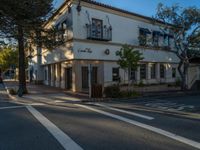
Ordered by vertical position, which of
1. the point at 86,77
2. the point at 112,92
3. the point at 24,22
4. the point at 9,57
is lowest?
the point at 112,92

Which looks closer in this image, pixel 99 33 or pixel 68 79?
pixel 99 33

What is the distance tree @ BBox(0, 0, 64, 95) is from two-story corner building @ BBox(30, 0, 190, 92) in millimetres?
2268

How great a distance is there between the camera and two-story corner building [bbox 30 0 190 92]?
75.1ft

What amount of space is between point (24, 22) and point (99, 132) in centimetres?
1267

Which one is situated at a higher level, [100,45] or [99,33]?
[99,33]

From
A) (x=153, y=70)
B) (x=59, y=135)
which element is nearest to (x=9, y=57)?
(x=153, y=70)

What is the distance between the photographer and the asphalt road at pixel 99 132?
647 cm

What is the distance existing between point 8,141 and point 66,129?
1.94 metres

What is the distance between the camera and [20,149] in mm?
6176

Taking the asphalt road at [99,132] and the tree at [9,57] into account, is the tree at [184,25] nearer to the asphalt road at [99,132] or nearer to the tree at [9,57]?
the asphalt road at [99,132]

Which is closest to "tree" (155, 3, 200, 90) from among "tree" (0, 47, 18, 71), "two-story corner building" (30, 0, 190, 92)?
"two-story corner building" (30, 0, 190, 92)

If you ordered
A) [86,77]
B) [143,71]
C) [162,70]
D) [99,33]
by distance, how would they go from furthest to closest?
[162,70]
[143,71]
[86,77]
[99,33]

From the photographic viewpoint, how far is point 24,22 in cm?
1816

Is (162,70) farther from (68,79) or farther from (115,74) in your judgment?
(68,79)
